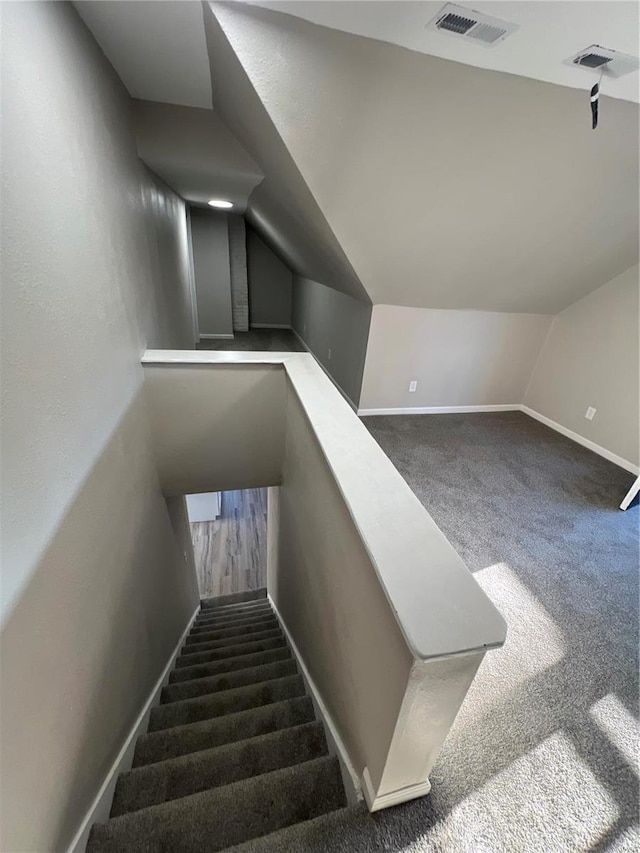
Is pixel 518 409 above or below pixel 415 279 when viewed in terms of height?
below

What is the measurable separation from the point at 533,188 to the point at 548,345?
83.0 inches

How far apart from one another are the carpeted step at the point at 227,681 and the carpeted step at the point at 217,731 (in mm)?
433

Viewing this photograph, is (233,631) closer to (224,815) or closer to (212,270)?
(224,815)

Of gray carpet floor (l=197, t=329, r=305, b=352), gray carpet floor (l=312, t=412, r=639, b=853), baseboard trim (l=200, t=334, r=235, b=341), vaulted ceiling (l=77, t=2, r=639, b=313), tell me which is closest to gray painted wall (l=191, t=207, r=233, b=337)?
baseboard trim (l=200, t=334, r=235, b=341)

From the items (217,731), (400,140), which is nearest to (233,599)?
(217,731)

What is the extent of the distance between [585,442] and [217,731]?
12.0ft

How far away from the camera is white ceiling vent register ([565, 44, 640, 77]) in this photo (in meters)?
1.17

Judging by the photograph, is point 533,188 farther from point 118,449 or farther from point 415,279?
point 118,449

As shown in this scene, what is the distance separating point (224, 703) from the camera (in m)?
1.54

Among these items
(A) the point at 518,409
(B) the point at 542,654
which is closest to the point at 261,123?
(B) the point at 542,654

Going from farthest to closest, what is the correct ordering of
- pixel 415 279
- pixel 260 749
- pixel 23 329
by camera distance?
Result: pixel 415 279
pixel 260 749
pixel 23 329

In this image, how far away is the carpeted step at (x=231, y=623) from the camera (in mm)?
2916

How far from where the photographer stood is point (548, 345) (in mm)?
3551

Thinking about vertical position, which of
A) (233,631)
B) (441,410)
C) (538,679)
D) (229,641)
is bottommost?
(233,631)
